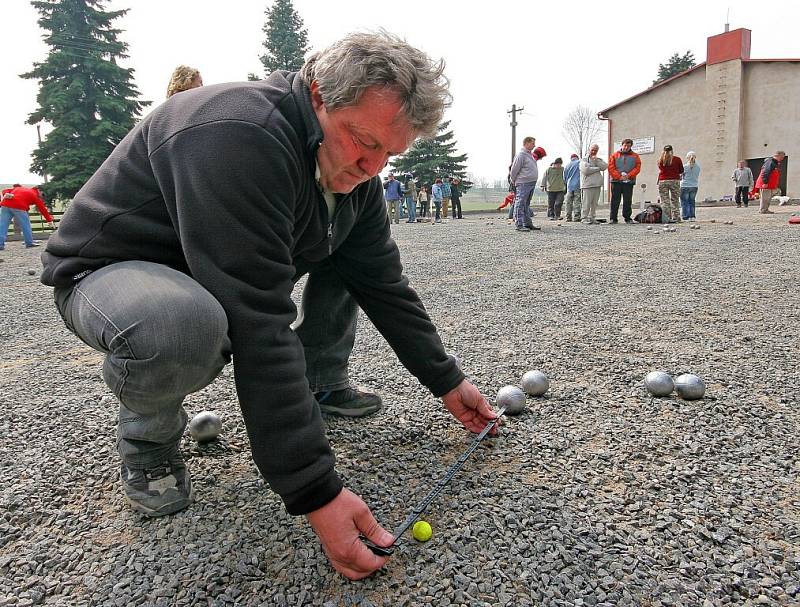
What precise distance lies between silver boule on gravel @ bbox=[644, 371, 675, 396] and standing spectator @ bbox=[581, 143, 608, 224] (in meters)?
10.7

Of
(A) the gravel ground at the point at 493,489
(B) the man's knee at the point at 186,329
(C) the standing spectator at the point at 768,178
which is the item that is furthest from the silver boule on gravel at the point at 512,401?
(C) the standing spectator at the point at 768,178

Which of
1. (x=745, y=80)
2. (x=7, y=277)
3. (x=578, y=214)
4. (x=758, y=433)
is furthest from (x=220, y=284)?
(x=745, y=80)

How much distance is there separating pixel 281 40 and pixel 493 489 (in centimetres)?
3674

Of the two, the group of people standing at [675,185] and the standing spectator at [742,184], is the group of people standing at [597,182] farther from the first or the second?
the standing spectator at [742,184]

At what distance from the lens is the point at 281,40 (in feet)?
112

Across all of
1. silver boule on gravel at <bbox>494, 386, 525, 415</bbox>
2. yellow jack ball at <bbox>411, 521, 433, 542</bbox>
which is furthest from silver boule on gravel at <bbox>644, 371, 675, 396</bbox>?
yellow jack ball at <bbox>411, 521, 433, 542</bbox>

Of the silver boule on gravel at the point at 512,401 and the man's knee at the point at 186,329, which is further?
the silver boule on gravel at the point at 512,401

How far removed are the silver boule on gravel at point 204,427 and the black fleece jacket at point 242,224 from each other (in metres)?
0.84

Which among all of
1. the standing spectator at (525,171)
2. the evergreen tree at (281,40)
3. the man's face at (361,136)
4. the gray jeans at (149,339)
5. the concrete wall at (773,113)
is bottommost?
the gray jeans at (149,339)

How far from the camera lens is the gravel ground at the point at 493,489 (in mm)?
1631

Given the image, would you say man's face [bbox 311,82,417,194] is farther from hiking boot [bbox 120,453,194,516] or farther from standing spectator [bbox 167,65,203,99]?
standing spectator [bbox 167,65,203,99]

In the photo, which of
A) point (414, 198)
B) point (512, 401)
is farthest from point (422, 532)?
point (414, 198)

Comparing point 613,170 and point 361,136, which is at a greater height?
point 613,170

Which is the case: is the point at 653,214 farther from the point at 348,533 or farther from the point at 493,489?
the point at 348,533
